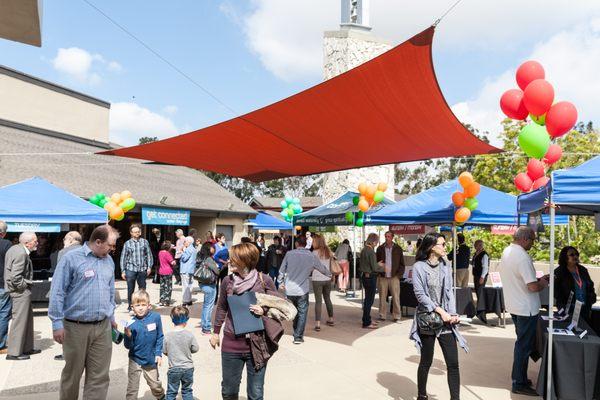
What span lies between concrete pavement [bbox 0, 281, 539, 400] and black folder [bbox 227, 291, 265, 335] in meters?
1.51

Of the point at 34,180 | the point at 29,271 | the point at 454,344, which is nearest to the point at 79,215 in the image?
the point at 34,180

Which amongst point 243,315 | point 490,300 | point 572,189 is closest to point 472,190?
point 490,300

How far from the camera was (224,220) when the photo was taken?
23391 mm

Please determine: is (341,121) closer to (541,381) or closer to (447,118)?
(447,118)

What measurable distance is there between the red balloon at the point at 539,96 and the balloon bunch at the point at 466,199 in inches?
101

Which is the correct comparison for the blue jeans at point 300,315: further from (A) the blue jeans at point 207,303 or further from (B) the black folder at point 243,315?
(B) the black folder at point 243,315

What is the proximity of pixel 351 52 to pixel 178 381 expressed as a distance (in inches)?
914

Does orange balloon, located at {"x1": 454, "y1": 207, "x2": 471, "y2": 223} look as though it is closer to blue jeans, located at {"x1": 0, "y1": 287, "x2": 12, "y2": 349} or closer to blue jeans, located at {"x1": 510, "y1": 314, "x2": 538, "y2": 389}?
blue jeans, located at {"x1": 510, "y1": 314, "x2": 538, "y2": 389}

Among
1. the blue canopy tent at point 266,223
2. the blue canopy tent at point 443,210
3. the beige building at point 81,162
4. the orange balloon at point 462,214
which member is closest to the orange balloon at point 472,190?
the orange balloon at point 462,214

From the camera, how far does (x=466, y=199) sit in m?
8.42

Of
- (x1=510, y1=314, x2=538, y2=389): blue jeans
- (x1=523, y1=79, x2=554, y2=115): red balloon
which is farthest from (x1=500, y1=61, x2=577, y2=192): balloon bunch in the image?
(x1=510, y1=314, x2=538, y2=389): blue jeans

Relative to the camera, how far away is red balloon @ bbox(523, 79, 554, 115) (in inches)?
226

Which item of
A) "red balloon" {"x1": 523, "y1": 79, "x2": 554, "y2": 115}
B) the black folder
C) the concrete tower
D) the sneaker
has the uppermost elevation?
the concrete tower

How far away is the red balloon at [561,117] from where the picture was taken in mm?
5695
